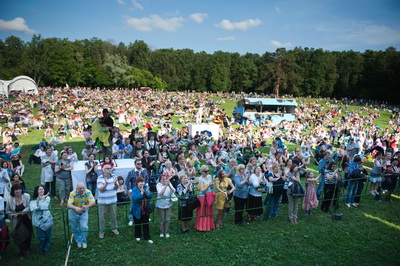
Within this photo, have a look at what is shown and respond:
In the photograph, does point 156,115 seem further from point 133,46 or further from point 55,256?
point 133,46

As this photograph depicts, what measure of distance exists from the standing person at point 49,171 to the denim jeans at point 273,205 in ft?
21.8

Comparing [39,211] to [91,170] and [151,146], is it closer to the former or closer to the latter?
[91,170]

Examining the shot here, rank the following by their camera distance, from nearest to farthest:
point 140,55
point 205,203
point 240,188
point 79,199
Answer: point 79,199 < point 205,203 < point 240,188 < point 140,55

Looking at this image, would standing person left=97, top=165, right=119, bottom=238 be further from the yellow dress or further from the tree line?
the tree line

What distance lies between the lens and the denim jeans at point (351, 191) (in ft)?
28.1

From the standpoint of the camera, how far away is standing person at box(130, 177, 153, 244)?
19.4 feet

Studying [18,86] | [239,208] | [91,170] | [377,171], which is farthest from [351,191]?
[18,86]

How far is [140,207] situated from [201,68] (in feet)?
216

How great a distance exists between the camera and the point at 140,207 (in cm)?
597

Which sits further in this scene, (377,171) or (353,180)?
(377,171)

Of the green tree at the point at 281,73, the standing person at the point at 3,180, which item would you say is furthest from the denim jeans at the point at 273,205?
the green tree at the point at 281,73

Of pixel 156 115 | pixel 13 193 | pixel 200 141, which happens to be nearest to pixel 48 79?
pixel 156 115

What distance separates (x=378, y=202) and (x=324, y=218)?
117 inches

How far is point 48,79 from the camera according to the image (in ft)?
195
